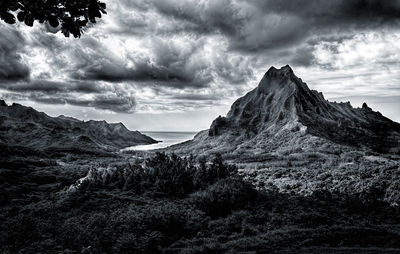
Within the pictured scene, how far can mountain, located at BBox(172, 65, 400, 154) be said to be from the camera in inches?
3231

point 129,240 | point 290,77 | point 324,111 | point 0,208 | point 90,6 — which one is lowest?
point 0,208

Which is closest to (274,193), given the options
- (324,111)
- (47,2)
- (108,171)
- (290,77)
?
(108,171)

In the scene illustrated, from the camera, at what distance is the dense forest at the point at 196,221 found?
38.3 feet

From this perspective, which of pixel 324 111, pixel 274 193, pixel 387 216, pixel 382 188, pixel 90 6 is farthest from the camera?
pixel 324 111

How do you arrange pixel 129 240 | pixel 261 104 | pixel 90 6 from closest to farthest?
1. pixel 90 6
2. pixel 129 240
3. pixel 261 104

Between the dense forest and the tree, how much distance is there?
345 inches

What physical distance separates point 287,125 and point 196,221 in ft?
272

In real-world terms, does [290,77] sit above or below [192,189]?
above

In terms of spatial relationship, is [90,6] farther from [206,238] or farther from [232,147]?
[232,147]

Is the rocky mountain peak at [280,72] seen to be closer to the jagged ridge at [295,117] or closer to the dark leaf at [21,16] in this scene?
the jagged ridge at [295,117]

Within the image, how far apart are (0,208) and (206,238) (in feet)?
60.5

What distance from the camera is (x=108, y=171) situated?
36.3 m

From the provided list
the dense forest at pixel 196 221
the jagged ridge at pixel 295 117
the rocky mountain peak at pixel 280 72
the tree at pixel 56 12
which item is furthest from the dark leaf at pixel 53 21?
the rocky mountain peak at pixel 280 72

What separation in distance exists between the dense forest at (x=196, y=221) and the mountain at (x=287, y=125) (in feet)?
170
